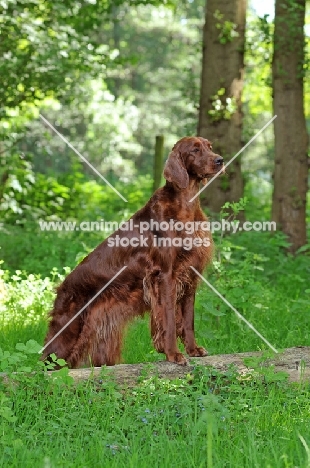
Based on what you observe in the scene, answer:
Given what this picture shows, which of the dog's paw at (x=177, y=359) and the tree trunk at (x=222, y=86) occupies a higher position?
the tree trunk at (x=222, y=86)

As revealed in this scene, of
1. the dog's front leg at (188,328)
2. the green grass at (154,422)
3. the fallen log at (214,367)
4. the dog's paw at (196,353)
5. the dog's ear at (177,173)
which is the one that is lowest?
the green grass at (154,422)

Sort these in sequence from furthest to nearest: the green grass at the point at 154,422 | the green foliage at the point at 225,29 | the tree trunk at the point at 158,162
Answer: the tree trunk at the point at 158,162
the green foliage at the point at 225,29
the green grass at the point at 154,422

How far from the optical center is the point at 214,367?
4.14m

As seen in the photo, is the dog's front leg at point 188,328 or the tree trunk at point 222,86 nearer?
the dog's front leg at point 188,328

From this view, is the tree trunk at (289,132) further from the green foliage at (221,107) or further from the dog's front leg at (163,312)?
the dog's front leg at (163,312)

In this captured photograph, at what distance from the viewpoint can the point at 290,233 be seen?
904 cm

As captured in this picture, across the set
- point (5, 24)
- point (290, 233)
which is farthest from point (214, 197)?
point (5, 24)

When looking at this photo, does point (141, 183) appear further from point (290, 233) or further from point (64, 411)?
point (64, 411)

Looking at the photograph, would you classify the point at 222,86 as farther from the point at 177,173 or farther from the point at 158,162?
the point at 177,173

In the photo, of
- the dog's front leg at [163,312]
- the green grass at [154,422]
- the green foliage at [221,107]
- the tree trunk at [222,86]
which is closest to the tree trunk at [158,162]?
the tree trunk at [222,86]

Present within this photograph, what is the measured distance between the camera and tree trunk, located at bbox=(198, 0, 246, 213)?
30.1 ft

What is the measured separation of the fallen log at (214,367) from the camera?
398 cm

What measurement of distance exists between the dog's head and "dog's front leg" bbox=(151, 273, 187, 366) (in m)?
0.61

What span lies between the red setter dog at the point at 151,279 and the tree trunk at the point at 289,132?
4.65m
